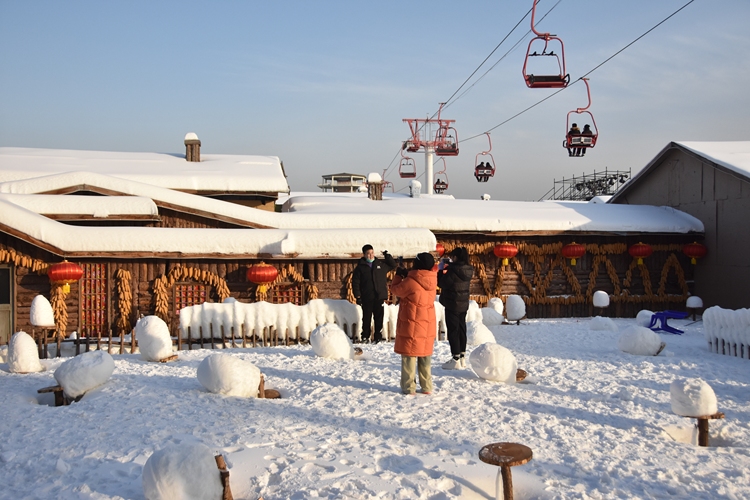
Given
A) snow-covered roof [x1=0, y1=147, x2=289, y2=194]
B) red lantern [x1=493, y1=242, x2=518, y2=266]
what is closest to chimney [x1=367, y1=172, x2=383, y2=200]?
snow-covered roof [x1=0, y1=147, x2=289, y2=194]

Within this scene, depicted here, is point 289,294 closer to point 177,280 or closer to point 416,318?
point 177,280

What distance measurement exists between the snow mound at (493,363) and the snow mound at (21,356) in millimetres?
6304

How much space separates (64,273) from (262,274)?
4068 millimetres

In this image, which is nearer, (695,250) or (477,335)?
(477,335)

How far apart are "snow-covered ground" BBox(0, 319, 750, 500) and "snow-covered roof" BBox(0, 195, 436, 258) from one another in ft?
14.6

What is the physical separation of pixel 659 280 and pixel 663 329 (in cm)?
550

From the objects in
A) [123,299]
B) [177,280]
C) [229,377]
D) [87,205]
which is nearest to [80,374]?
[229,377]

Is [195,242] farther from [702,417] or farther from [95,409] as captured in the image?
[702,417]

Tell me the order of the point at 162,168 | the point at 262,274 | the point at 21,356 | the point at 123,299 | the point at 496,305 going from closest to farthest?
the point at 21,356 < the point at 123,299 < the point at 262,274 < the point at 496,305 < the point at 162,168

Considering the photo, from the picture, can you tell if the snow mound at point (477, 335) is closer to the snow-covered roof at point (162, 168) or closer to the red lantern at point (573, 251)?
the red lantern at point (573, 251)

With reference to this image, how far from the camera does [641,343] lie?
10438mm

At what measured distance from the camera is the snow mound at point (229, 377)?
7059 millimetres

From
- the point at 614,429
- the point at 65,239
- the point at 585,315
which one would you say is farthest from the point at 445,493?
the point at 585,315

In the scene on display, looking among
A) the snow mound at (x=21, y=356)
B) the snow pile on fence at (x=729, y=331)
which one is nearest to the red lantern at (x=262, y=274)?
the snow mound at (x=21, y=356)
